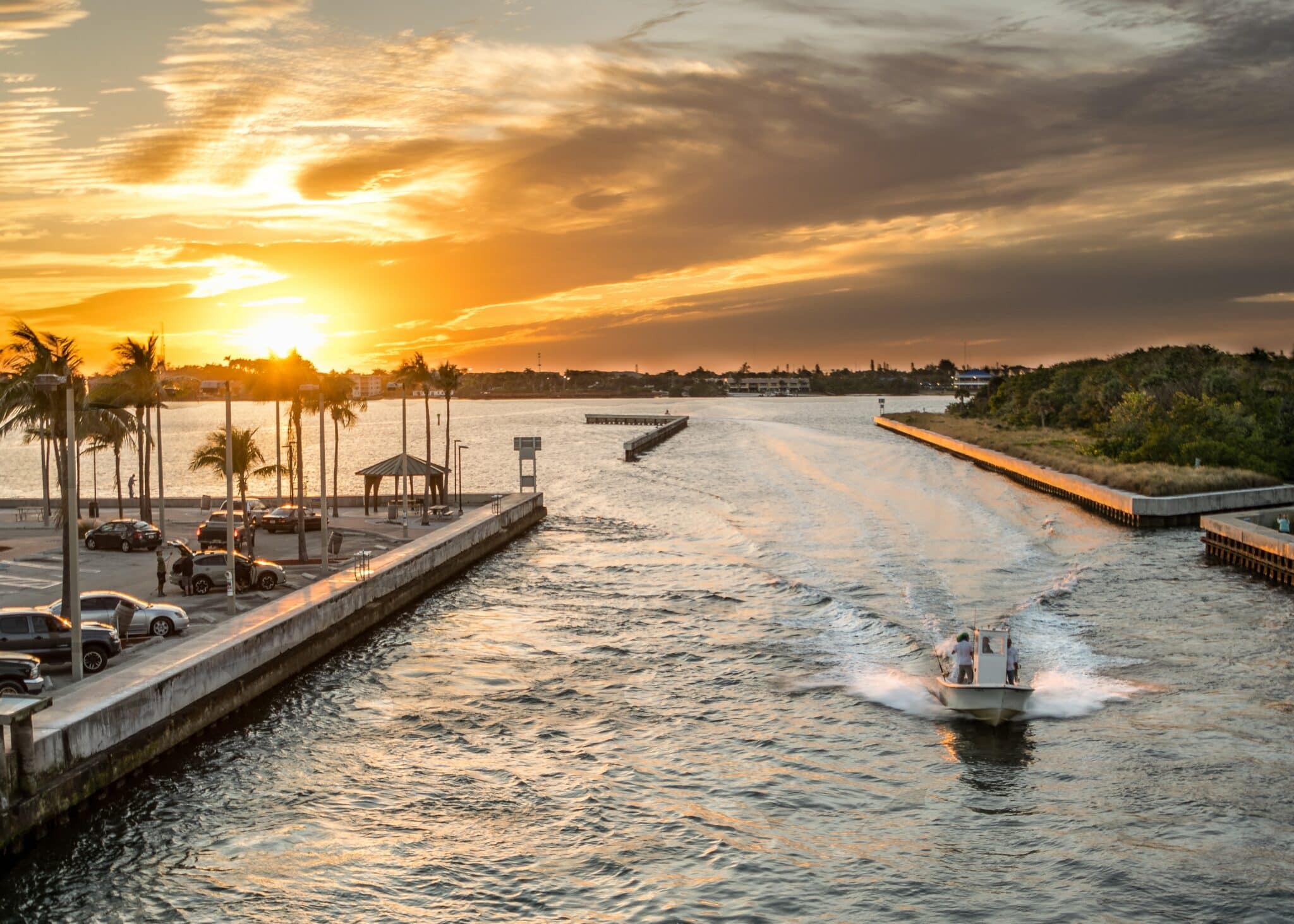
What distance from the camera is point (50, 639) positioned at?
27.7m

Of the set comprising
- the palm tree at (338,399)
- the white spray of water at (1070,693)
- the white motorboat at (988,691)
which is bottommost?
the white spray of water at (1070,693)

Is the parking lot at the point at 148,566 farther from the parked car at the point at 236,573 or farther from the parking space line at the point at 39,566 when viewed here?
the parked car at the point at 236,573

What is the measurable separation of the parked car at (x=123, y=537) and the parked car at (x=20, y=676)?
27.5 meters

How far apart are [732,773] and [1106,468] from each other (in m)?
64.6

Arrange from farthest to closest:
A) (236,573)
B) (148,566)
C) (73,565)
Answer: (148,566) < (236,573) < (73,565)

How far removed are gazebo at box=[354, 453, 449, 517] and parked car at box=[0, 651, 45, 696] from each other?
35.6 m

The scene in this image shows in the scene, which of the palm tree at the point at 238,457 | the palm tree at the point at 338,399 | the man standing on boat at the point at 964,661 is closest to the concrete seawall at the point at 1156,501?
the man standing on boat at the point at 964,661

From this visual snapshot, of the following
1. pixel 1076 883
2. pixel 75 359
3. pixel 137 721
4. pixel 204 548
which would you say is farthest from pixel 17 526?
pixel 1076 883

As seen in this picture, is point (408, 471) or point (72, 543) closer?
point (72, 543)

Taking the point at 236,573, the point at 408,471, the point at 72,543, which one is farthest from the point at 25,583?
the point at 408,471

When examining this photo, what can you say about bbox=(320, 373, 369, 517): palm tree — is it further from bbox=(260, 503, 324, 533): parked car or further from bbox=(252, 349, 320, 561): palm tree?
bbox=(260, 503, 324, 533): parked car

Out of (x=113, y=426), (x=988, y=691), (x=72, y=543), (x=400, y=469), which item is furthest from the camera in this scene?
(x=400, y=469)

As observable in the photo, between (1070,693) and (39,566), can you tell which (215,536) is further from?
(1070,693)

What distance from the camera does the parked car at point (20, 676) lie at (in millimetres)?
23969
